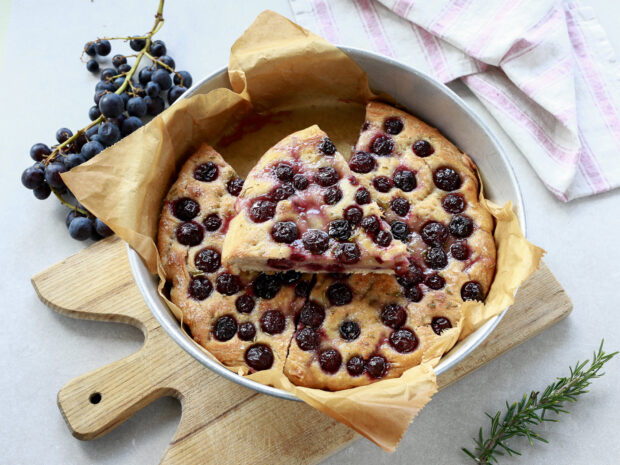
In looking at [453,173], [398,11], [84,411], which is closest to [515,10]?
[398,11]

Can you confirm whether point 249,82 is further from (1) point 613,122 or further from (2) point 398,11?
(1) point 613,122

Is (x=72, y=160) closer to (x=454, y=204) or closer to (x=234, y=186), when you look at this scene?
(x=234, y=186)

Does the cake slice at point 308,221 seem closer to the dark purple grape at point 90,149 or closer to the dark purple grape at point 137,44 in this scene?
the dark purple grape at point 90,149

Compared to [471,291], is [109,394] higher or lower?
lower

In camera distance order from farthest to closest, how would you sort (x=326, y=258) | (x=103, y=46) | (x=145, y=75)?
(x=103, y=46) → (x=145, y=75) → (x=326, y=258)

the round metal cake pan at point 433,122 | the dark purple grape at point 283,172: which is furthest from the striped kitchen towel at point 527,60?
the dark purple grape at point 283,172

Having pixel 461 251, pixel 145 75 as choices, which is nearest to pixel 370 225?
pixel 461 251
